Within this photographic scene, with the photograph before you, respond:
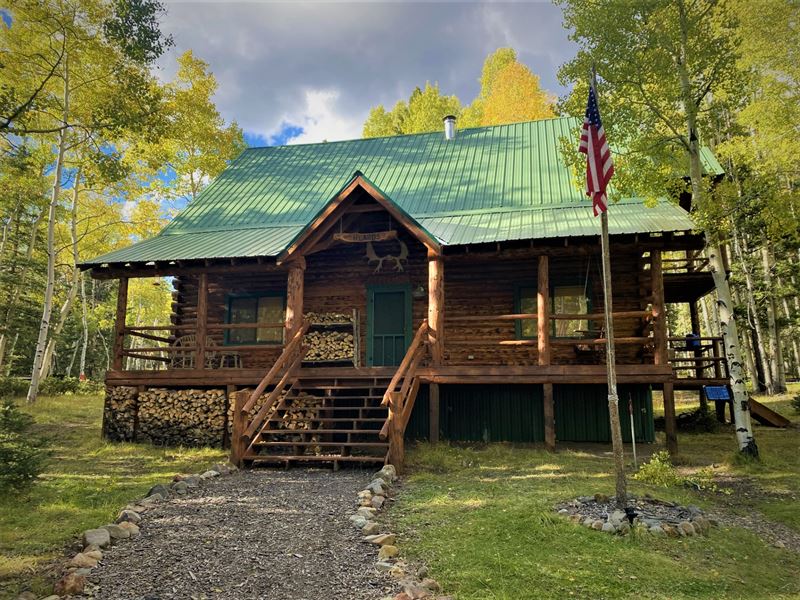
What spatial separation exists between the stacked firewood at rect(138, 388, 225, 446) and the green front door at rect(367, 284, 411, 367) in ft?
14.0

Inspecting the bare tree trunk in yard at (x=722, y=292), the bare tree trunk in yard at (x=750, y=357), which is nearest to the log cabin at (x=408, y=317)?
the bare tree trunk in yard at (x=722, y=292)

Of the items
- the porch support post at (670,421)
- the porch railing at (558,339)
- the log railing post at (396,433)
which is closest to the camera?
the log railing post at (396,433)

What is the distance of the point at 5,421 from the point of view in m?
7.12

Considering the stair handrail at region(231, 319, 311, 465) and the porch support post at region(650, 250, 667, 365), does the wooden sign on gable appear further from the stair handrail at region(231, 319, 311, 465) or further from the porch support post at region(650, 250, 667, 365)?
the porch support post at region(650, 250, 667, 365)

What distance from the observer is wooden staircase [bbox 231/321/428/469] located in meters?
9.87

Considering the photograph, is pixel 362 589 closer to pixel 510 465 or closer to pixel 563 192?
pixel 510 465

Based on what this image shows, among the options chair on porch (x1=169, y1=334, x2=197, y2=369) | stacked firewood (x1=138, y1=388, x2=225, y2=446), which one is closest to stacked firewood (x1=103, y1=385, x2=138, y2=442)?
stacked firewood (x1=138, y1=388, x2=225, y2=446)

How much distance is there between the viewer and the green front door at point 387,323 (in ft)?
48.8

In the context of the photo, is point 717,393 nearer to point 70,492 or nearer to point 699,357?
point 699,357

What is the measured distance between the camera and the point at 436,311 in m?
12.3

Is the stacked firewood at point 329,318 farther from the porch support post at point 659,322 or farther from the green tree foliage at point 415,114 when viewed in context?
the green tree foliage at point 415,114

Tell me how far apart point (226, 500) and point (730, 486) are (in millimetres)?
8418

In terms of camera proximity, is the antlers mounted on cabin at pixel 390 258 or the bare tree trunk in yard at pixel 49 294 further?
the bare tree trunk in yard at pixel 49 294

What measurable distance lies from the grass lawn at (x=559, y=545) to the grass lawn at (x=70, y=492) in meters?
3.77
